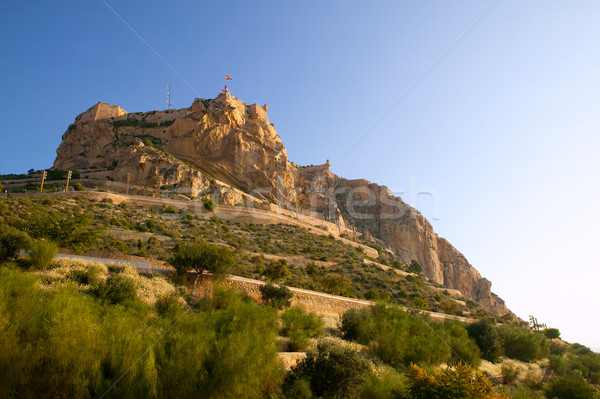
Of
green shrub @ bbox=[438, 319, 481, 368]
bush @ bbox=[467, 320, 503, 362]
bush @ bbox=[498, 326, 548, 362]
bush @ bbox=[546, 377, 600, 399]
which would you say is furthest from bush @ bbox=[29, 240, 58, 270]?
bush @ bbox=[498, 326, 548, 362]

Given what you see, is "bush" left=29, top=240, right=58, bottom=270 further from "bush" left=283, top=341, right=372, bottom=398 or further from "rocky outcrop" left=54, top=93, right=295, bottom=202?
"rocky outcrop" left=54, top=93, right=295, bottom=202

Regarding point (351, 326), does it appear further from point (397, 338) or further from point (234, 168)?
point (234, 168)

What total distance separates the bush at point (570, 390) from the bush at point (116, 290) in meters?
13.0

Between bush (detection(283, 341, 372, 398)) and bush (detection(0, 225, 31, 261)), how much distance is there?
35.2 ft

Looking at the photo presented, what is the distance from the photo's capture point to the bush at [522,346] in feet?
61.5

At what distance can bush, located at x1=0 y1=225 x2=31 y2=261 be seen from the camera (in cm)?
1252

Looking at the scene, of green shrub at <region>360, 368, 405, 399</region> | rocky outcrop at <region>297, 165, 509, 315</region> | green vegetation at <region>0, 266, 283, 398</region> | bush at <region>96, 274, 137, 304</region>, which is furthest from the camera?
rocky outcrop at <region>297, 165, 509, 315</region>

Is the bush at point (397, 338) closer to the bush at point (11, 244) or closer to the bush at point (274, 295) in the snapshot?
the bush at point (274, 295)

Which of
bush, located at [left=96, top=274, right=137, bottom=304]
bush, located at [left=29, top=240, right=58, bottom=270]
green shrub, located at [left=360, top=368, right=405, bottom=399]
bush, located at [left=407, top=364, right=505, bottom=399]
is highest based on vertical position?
bush, located at [left=29, top=240, right=58, bottom=270]

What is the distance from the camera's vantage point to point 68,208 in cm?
2745

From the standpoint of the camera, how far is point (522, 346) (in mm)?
18922

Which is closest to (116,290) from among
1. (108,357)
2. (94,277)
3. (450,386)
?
(94,277)

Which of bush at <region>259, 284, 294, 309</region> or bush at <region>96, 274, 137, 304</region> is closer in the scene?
bush at <region>96, 274, 137, 304</region>

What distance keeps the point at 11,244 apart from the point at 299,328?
9.99 meters
